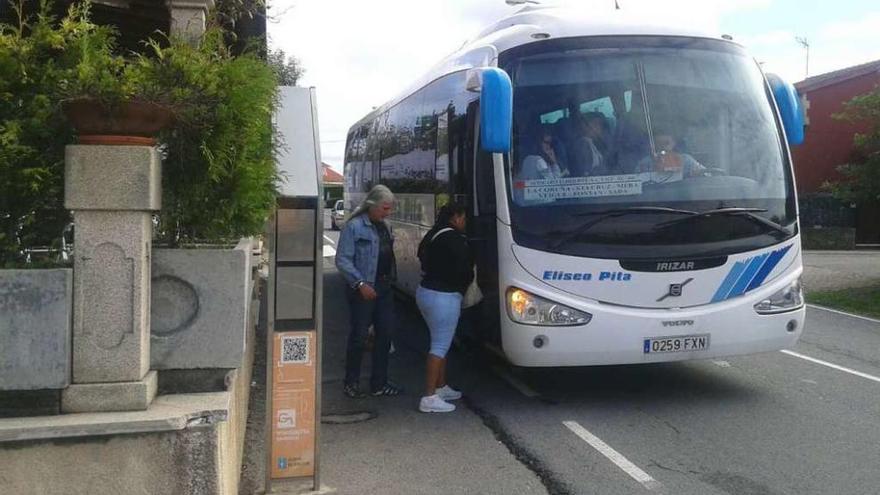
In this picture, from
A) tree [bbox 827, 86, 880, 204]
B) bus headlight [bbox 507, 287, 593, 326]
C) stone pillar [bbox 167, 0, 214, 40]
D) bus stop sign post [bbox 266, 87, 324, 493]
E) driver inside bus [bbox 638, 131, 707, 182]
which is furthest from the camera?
tree [bbox 827, 86, 880, 204]

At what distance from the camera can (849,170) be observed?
16.5m

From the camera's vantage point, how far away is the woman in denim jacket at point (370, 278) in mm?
7293

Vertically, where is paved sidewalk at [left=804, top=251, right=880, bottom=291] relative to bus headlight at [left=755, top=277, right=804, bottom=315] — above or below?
below

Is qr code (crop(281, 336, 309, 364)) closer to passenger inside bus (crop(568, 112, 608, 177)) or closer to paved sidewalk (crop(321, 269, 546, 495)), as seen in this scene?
paved sidewalk (crop(321, 269, 546, 495))

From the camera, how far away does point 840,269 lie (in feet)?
73.0

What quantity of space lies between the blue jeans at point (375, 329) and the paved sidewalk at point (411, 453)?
9.1 inches

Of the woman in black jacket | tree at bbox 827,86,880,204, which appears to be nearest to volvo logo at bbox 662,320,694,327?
the woman in black jacket

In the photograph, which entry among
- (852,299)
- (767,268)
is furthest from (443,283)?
(852,299)

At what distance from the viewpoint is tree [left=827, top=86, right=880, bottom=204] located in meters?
15.9

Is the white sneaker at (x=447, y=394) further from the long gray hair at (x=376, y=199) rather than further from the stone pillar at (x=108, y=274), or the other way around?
the stone pillar at (x=108, y=274)

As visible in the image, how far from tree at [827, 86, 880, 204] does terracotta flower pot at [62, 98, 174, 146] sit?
49.1 ft

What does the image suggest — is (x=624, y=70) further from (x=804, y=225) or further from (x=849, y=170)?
(x=804, y=225)

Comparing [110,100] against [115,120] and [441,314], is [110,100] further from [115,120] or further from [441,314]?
[441,314]

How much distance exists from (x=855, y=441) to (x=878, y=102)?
1163 cm
